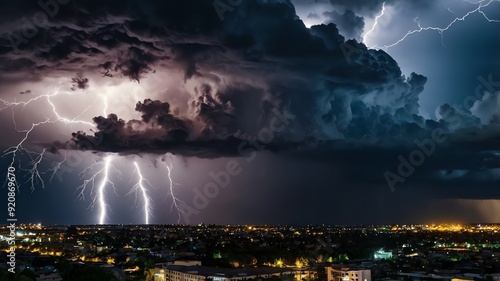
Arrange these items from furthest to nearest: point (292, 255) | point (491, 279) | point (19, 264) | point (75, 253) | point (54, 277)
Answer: point (75, 253), point (292, 255), point (19, 264), point (491, 279), point (54, 277)

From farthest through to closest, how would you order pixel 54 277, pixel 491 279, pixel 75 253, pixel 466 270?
pixel 75 253 → pixel 466 270 → pixel 491 279 → pixel 54 277

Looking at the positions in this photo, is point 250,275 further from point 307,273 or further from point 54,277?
point 54,277

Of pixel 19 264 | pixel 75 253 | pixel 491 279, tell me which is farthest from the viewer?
pixel 75 253

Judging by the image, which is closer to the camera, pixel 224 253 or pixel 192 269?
pixel 192 269

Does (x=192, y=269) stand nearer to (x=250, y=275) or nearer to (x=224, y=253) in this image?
(x=250, y=275)

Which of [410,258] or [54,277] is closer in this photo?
[54,277]

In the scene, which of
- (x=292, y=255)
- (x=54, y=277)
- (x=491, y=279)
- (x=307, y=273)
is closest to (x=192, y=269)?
(x=307, y=273)

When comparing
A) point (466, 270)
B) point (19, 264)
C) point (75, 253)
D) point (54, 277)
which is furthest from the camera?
point (75, 253)

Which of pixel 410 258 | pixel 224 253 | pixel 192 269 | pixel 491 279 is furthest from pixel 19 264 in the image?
pixel 410 258
